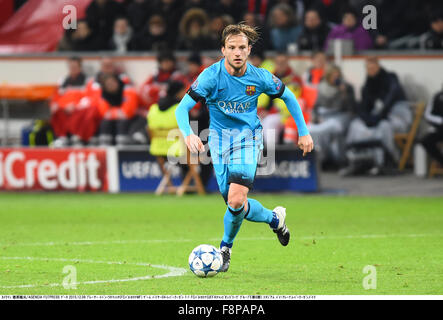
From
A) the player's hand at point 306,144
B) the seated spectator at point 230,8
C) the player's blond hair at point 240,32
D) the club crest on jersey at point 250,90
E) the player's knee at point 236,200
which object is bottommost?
the player's knee at point 236,200

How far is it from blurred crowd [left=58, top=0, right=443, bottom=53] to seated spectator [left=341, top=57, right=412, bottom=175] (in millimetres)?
1227

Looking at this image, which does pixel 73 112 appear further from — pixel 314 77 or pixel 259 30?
pixel 314 77

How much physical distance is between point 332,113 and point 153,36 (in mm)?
4203

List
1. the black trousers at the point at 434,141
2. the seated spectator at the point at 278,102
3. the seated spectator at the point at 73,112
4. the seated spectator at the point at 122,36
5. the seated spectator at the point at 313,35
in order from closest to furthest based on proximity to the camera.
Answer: the black trousers at the point at 434,141 → the seated spectator at the point at 278,102 → the seated spectator at the point at 73,112 → the seated spectator at the point at 313,35 → the seated spectator at the point at 122,36

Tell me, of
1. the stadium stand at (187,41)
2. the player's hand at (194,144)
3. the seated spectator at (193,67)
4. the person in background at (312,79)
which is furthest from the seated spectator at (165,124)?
the player's hand at (194,144)

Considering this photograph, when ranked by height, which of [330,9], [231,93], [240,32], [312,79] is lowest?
[312,79]

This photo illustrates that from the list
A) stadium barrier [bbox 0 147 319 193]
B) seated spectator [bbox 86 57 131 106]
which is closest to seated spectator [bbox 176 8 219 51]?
seated spectator [bbox 86 57 131 106]

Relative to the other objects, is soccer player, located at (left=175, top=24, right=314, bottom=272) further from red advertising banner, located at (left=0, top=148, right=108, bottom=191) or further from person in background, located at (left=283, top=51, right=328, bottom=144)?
person in background, located at (left=283, top=51, right=328, bottom=144)

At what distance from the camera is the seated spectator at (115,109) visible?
18109 mm

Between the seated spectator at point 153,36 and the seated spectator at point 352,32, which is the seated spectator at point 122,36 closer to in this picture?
the seated spectator at point 153,36

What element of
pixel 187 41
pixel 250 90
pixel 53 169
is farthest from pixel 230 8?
pixel 250 90

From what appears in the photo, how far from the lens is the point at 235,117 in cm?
840

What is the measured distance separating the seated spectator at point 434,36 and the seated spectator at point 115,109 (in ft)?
18.4

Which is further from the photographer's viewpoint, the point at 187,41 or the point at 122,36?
the point at 122,36
